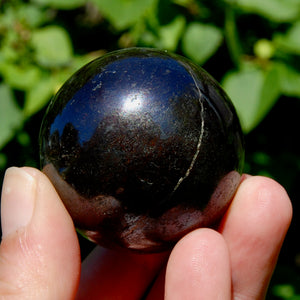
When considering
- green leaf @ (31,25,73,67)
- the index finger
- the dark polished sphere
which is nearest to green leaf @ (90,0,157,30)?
green leaf @ (31,25,73,67)

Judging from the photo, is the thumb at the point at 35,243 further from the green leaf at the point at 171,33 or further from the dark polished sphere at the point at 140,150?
the green leaf at the point at 171,33

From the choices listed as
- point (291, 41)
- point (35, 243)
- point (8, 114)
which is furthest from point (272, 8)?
point (35, 243)

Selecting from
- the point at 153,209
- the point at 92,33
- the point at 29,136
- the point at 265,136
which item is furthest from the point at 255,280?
the point at 92,33

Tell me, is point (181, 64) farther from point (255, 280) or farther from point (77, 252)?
point (255, 280)

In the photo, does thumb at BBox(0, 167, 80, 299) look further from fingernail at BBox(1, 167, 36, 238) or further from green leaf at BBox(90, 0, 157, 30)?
green leaf at BBox(90, 0, 157, 30)

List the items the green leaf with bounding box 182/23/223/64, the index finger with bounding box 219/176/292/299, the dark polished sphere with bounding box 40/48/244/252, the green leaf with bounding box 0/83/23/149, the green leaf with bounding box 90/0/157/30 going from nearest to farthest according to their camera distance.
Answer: the dark polished sphere with bounding box 40/48/244/252 < the index finger with bounding box 219/176/292/299 < the green leaf with bounding box 90/0/157/30 < the green leaf with bounding box 182/23/223/64 < the green leaf with bounding box 0/83/23/149

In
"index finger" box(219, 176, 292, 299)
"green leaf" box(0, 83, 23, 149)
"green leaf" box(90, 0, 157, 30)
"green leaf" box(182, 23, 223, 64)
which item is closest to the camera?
"index finger" box(219, 176, 292, 299)

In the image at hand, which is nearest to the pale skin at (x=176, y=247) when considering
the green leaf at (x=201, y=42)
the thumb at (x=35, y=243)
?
the thumb at (x=35, y=243)

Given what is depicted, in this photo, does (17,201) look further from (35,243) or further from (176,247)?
(176,247)
